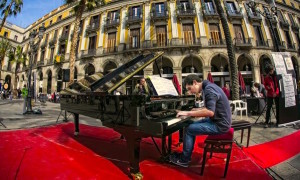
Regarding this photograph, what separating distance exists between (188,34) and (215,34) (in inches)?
119

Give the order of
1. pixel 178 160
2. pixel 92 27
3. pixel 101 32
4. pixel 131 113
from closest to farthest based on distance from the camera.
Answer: pixel 131 113 < pixel 178 160 < pixel 101 32 < pixel 92 27

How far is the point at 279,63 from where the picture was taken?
5031mm

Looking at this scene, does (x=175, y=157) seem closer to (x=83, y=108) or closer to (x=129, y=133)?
(x=129, y=133)

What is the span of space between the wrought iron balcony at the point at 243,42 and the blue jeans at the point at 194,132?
17746mm

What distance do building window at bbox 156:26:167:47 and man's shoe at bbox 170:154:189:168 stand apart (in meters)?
16.1

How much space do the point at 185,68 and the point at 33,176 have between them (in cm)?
1821

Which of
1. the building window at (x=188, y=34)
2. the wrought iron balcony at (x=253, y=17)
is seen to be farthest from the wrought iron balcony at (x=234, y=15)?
the building window at (x=188, y=34)

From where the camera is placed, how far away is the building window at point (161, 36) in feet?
57.0

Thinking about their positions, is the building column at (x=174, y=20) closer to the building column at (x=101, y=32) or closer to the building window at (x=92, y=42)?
the building column at (x=101, y=32)

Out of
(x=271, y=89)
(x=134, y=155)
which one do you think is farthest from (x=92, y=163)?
(x=271, y=89)

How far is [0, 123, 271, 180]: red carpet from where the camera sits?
81.4 inches

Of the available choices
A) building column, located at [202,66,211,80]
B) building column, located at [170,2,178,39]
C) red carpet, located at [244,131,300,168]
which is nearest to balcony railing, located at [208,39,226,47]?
building column, located at [202,66,211,80]

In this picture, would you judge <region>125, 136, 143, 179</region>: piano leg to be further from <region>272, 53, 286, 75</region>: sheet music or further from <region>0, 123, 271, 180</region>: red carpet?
<region>272, 53, 286, 75</region>: sheet music

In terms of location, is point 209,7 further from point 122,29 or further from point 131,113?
point 131,113
